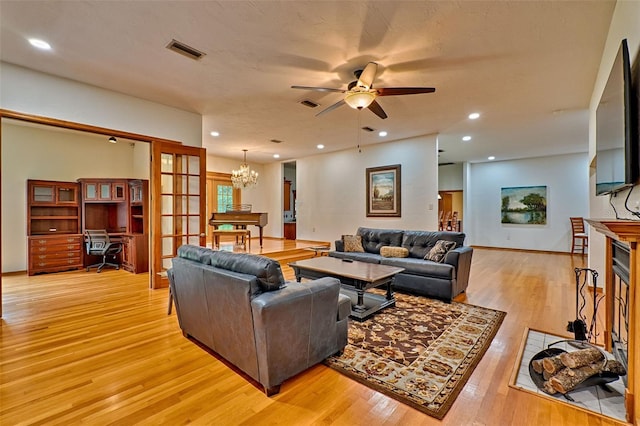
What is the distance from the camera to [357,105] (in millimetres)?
3170

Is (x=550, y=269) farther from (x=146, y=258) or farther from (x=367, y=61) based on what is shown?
(x=146, y=258)

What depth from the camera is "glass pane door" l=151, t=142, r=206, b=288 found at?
4.55 m

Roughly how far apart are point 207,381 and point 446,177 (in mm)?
10051

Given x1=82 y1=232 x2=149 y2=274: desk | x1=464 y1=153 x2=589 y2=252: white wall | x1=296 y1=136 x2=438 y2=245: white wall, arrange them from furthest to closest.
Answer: x1=464 y1=153 x2=589 y2=252: white wall, x1=296 y1=136 x2=438 y2=245: white wall, x1=82 y1=232 x2=149 y2=274: desk

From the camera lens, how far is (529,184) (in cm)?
855

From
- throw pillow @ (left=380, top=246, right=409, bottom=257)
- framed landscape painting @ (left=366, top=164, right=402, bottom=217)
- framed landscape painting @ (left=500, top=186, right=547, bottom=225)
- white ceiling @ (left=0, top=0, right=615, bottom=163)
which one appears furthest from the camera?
framed landscape painting @ (left=500, top=186, right=547, bottom=225)

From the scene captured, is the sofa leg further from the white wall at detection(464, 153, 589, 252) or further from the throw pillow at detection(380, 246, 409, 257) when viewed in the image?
the white wall at detection(464, 153, 589, 252)

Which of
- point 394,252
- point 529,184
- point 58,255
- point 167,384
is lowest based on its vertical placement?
point 167,384

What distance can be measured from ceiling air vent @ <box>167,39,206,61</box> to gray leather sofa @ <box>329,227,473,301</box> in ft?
11.4

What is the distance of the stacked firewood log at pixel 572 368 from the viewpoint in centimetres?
Result: 193

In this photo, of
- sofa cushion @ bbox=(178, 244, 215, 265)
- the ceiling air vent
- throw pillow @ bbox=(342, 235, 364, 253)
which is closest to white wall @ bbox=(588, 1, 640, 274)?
sofa cushion @ bbox=(178, 244, 215, 265)

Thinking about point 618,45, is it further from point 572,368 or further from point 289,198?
point 289,198

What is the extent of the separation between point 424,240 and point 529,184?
6.03m

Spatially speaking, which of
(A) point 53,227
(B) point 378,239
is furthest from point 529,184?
(A) point 53,227
